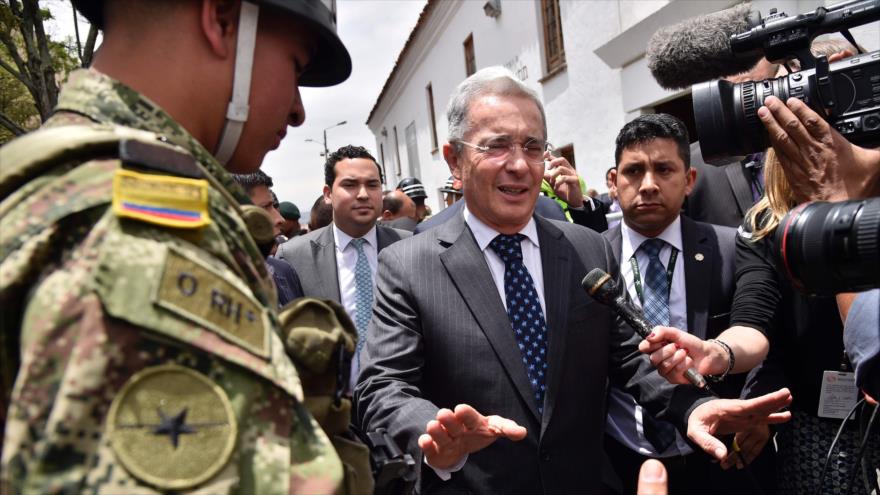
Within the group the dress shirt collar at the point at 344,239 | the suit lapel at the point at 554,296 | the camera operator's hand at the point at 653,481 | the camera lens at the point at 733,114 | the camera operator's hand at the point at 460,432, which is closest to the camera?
the camera operator's hand at the point at 653,481

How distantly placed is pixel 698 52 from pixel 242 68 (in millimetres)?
2625

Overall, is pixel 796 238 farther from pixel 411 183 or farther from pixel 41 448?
pixel 411 183

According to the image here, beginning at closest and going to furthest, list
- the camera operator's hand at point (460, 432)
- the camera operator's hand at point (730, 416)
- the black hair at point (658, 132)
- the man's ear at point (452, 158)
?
the camera operator's hand at point (460, 432) → the camera operator's hand at point (730, 416) → the man's ear at point (452, 158) → the black hair at point (658, 132)

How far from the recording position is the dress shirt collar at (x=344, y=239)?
14.4ft

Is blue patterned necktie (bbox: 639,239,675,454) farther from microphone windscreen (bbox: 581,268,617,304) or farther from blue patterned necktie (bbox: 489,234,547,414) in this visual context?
microphone windscreen (bbox: 581,268,617,304)

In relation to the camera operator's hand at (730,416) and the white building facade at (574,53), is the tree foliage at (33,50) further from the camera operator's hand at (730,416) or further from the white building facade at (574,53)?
the camera operator's hand at (730,416)

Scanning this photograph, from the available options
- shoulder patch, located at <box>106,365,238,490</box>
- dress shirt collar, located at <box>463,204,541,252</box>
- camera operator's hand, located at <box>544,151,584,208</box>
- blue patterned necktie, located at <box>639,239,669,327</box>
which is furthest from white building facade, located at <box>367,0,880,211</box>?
shoulder patch, located at <box>106,365,238,490</box>

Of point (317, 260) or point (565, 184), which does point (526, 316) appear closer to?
point (565, 184)

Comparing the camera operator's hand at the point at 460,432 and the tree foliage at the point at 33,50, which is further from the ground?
the tree foliage at the point at 33,50

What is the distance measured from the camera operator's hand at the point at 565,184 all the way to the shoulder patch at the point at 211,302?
3182 millimetres

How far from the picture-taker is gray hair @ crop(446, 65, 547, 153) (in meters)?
→ 2.38

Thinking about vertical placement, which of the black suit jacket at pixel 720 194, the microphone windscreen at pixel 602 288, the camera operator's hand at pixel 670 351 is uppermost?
the black suit jacket at pixel 720 194

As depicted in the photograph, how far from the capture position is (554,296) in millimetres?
2219

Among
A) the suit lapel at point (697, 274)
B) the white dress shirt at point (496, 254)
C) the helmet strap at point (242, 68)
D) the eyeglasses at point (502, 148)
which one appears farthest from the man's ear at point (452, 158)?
the helmet strap at point (242, 68)
